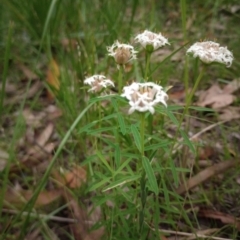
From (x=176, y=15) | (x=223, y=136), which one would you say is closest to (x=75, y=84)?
(x=223, y=136)

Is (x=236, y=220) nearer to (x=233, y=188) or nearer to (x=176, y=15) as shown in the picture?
(x=233, y=188)

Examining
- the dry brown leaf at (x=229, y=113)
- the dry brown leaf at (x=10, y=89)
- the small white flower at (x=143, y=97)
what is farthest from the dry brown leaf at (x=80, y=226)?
the dry brown leaf at (x=10, y=89)

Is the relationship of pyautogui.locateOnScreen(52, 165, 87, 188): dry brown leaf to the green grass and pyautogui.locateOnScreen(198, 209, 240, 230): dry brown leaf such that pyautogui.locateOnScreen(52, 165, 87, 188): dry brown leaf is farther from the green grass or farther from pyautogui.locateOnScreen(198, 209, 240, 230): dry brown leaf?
pyautogui.locateOnScreen(198, 209, 240, 230): dry brown leaf

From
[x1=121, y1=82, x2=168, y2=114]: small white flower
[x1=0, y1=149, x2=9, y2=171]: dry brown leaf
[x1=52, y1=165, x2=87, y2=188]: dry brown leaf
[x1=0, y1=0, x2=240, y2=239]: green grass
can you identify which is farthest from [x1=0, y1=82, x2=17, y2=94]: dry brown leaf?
[x1=121, y1=82, x2=168, y2=114]: small white flower

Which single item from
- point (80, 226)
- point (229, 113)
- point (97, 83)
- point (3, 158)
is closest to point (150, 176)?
point (97, 83)

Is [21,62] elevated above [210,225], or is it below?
above

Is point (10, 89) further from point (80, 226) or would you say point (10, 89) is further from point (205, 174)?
point (205, 174)
